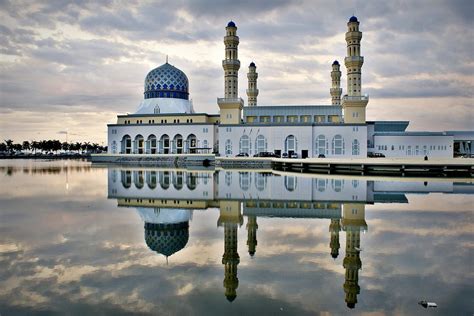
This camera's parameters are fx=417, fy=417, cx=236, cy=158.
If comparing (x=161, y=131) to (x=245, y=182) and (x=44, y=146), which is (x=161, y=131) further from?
(x=44, y=146)

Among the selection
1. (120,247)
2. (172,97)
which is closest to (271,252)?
(120,247)

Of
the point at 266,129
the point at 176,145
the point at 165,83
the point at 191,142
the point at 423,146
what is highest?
the point at 165,83

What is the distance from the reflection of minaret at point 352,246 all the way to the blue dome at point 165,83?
5177 centimetres

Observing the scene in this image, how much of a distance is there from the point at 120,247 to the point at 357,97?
149 feet

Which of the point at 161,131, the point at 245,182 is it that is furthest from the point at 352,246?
the point at 161,131

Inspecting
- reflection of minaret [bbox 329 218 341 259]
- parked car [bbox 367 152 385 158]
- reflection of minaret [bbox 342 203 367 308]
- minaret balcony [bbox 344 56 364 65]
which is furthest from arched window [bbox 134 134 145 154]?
reflection of minaret [bbox 329 218 341 259]

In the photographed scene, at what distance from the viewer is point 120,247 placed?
28.8 feet

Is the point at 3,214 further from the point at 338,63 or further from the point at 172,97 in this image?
the point at 338,63

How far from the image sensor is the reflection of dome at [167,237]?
28.9ft

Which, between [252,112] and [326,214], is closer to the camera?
[326,214]

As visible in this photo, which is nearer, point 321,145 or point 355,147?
point 355,147

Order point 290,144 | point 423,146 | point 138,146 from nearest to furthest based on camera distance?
point 423,146, point 290,144, point 138,146

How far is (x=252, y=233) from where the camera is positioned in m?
10.1

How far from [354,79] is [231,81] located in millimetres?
15189
